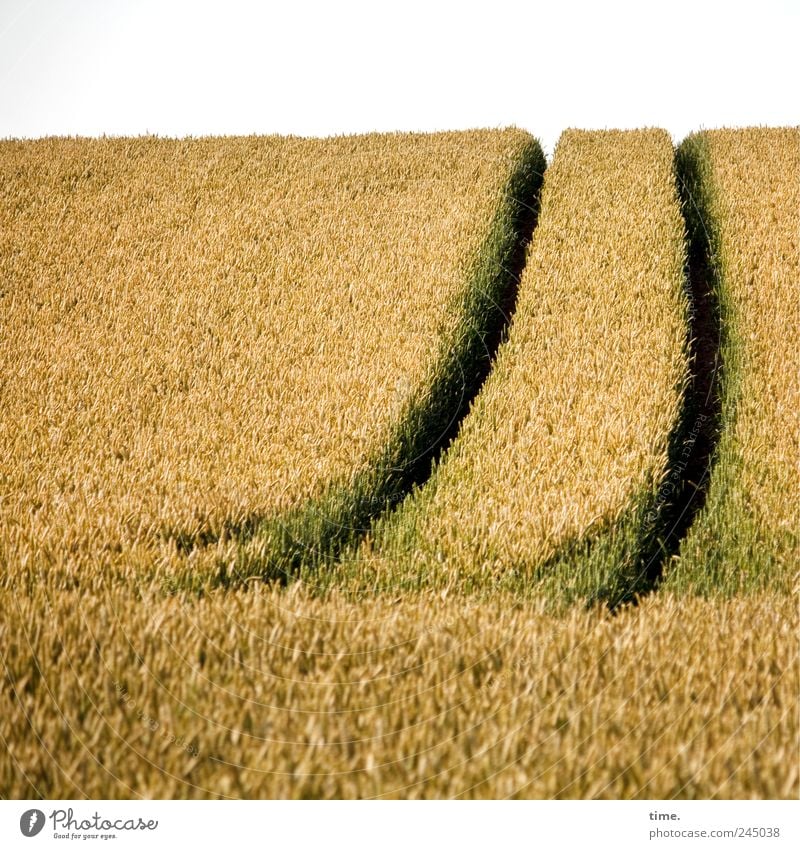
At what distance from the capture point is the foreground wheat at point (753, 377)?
330 cm

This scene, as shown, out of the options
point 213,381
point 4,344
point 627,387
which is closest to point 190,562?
point 213,381

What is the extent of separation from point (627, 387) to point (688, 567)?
1.38 meters

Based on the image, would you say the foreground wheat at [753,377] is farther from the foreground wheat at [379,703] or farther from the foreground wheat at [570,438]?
the foreground wheat at [379,703]

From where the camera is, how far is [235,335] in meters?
5.36

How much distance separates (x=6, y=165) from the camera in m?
9.30

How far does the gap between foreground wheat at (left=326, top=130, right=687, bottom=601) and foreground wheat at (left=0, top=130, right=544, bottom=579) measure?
35 centimetres

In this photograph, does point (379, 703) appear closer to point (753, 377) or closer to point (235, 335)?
point (753, 377)

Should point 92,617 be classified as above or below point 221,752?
above

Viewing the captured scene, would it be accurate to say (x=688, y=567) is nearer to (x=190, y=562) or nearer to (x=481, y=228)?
(x=190, y=562)

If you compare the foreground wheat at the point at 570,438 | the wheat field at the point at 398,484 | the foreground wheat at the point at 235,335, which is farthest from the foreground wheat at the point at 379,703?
the foreground wheat at the point at 235,335
